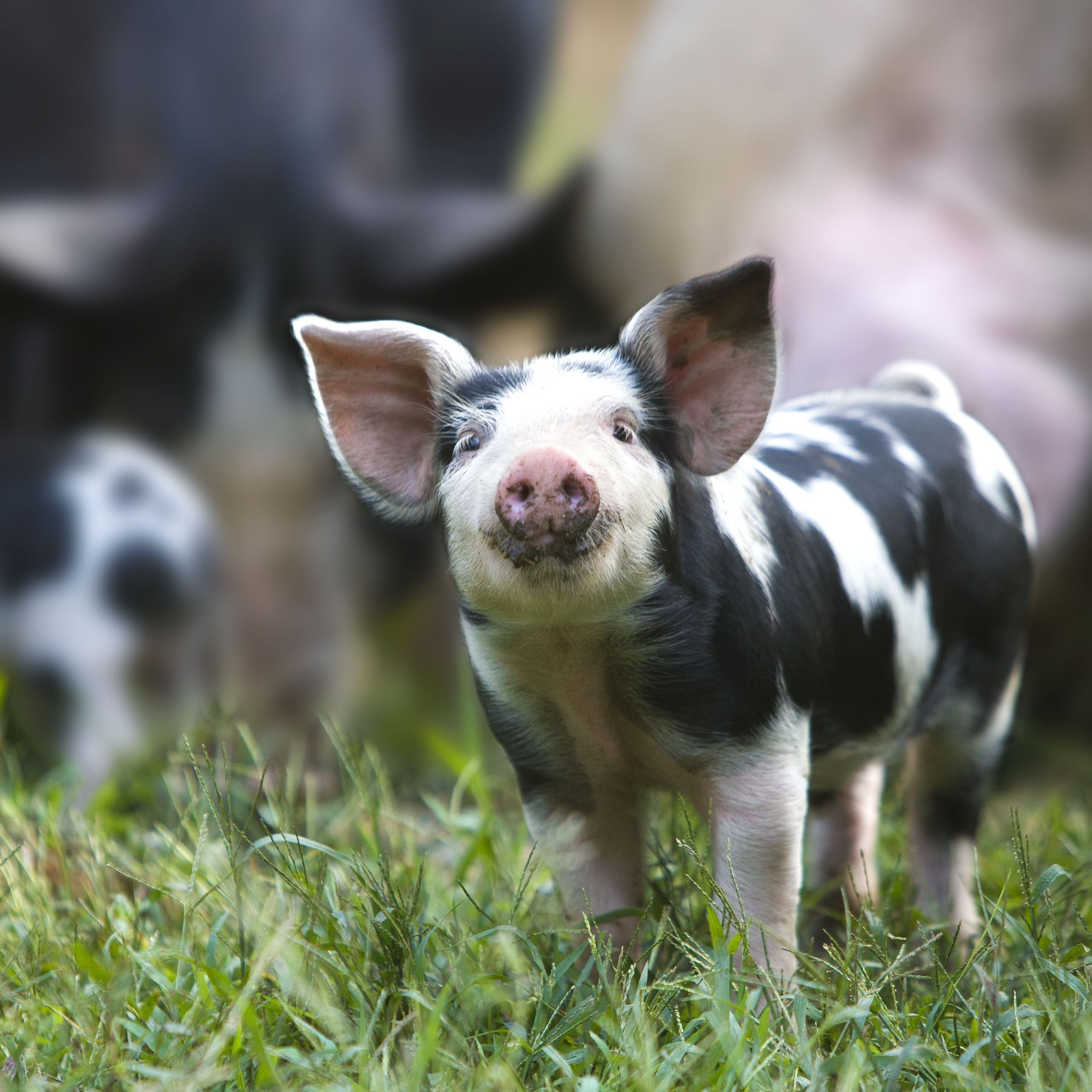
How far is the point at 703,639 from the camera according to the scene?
59.3 inches

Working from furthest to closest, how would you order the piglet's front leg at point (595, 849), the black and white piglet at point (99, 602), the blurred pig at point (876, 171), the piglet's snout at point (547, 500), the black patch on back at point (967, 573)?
the blurred pig at point (876, 171), the black and white piglet at point (99, 602), the black patch on back at point (967, 573), the piglet's front leg at point (595, 849), the piglet's snout at point (547, 500)

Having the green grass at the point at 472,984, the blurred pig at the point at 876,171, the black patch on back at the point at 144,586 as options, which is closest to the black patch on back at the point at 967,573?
the green grass at the point at 472,984

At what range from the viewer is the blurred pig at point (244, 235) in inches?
140

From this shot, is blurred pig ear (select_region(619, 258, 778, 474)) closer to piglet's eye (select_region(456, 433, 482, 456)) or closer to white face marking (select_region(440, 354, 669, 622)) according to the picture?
white face marking (select_region(440, 354, 669, 622))

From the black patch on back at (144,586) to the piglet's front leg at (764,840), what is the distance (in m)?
1.90

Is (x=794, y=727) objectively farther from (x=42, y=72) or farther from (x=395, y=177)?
(x=42, y=72)

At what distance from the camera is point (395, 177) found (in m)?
4.01

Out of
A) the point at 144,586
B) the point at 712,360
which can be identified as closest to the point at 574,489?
the point at 712,360

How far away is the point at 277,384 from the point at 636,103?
3.96 feet

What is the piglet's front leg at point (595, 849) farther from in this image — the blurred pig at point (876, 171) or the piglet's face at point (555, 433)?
the blurred pig at point (876, 171)

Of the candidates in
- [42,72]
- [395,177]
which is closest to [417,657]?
[395,177]

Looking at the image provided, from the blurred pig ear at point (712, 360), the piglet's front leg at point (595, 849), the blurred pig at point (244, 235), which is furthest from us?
the blurred pig at point (244, 235)

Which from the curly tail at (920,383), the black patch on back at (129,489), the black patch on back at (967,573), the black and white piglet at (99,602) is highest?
the curly tail at (920,383)

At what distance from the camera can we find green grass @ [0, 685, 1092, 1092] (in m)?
1.39
